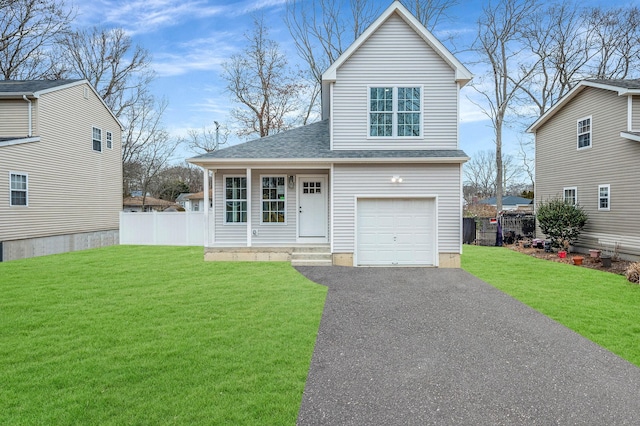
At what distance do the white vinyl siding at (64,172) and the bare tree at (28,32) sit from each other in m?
6.74

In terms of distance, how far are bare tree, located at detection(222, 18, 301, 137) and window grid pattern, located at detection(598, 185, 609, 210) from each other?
59.3ft

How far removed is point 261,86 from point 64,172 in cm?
1406

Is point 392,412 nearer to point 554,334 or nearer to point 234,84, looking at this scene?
point 554,334

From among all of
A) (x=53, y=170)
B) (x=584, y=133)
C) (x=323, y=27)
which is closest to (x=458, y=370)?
(x=584, y=133)

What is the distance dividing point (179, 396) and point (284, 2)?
24.9 m

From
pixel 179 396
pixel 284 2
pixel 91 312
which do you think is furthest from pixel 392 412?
pixel 284 2

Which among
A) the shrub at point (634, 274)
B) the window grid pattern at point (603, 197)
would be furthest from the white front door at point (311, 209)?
the window grid pattern at point (603, 197)

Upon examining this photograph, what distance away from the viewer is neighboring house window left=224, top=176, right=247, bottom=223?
11930mm

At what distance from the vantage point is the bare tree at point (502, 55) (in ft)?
70.8

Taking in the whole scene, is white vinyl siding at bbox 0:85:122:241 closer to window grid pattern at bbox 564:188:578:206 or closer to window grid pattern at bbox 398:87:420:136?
window grid pattern at bbox 398:87:420:136

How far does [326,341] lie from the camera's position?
15.8 ft

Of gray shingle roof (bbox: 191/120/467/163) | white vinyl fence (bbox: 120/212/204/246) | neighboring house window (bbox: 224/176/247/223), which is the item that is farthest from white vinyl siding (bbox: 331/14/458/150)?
white vinyl fence (bbox: 120/212/204/246)

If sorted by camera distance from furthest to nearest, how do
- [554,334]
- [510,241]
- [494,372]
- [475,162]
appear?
[475,162] → [510,241] → [554,334] → [494,372]

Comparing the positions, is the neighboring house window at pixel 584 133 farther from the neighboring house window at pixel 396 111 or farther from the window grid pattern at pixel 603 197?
the neighboring house window at pixel 396 111
